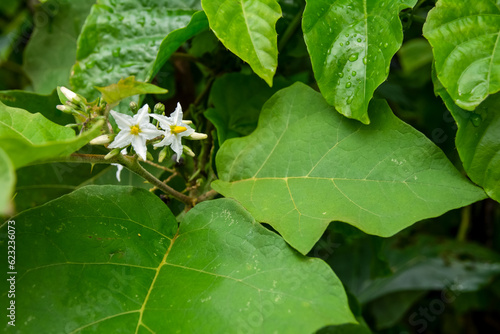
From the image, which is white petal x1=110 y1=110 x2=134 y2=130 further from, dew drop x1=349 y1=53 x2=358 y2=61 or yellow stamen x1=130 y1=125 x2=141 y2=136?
dew drop x1=349 y1=53 x2=358 y2=61

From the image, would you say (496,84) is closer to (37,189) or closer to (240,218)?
(240,218)

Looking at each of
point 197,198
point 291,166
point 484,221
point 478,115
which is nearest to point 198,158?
point 197,198

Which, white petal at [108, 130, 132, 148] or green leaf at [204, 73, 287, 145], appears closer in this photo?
white petal at [108, 130, 132, 148]

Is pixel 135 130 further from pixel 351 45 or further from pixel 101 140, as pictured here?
pixel 351 45

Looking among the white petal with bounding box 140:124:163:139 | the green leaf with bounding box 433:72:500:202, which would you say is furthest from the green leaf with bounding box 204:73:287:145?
the green leaf with bounding box 433:72:500:202

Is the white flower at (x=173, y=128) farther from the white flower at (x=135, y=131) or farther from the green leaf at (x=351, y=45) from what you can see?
the green leaf at (x=351, y=45)
